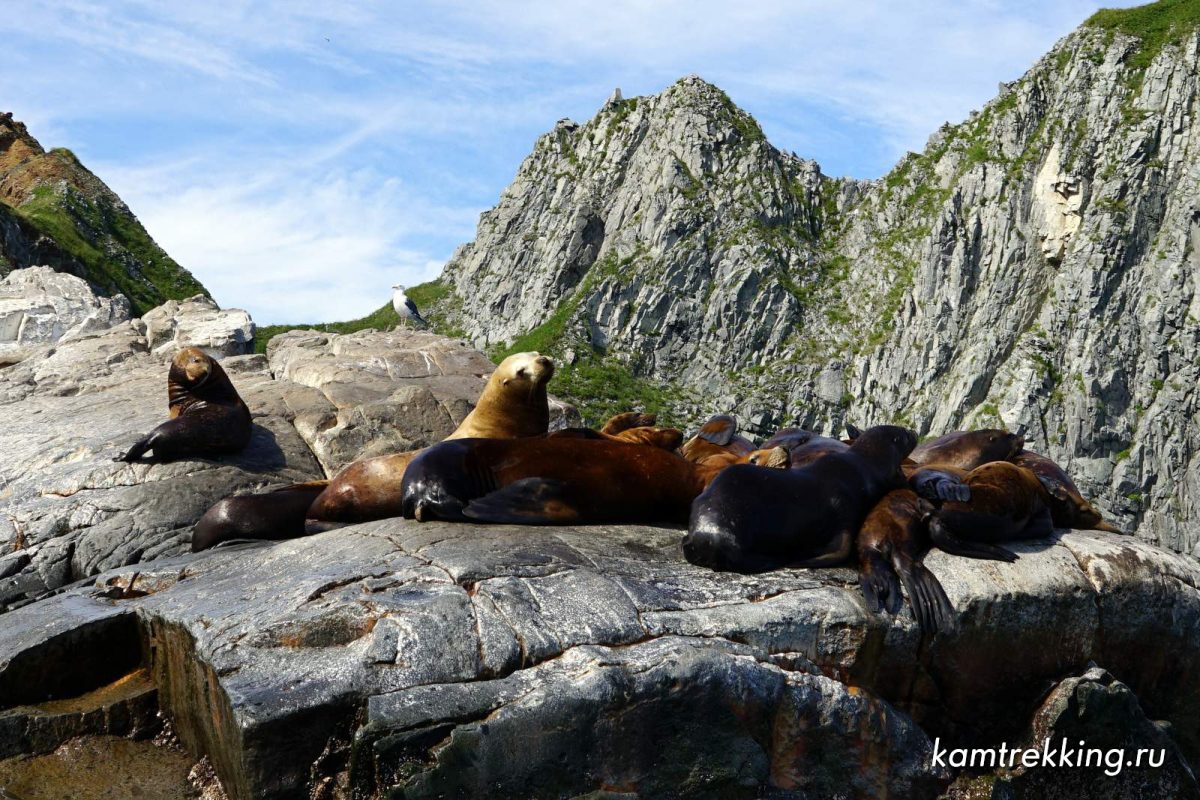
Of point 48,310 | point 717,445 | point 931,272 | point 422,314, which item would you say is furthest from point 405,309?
point 422,314

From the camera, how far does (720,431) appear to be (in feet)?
37.6

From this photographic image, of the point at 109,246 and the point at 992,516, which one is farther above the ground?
the point at 109,246

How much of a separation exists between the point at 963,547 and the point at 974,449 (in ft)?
8.34

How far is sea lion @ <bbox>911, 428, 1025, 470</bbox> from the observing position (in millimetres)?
9516

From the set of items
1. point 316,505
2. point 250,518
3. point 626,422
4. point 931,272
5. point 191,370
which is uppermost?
point 931,272

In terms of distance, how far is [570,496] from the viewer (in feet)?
26.6

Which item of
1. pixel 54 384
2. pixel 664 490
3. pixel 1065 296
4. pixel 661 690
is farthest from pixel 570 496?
pixel 1065 296

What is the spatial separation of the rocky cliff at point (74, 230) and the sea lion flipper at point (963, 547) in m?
29.5

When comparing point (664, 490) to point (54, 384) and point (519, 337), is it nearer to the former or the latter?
point (54, 384)

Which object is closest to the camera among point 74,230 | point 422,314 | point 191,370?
point 191,370

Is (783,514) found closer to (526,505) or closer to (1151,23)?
(526,505)

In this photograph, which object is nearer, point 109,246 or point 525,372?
point 525,372

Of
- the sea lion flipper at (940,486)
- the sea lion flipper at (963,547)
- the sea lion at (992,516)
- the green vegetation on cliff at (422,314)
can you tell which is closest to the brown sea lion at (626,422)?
the sea lion flipper at (940,486)

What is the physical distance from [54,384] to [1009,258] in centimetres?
7890
